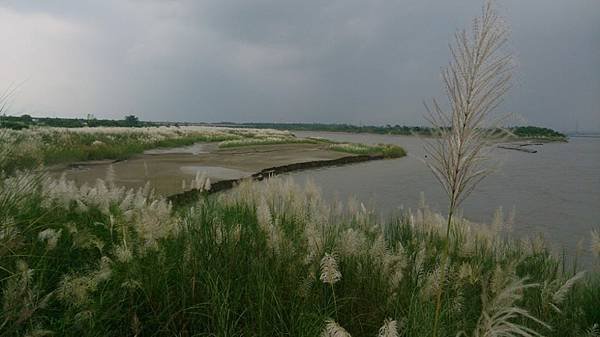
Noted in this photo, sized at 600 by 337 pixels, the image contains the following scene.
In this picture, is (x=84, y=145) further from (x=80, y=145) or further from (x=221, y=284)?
(x=221, y=284)

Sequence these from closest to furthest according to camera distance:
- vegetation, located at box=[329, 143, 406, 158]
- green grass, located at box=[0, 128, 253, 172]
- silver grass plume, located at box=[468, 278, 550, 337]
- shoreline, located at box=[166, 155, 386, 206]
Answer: silver grass plume, located at box=[468, 278, 550, 337], green grass, located at box=[0, 128, 253, 172], shoreline, located at box=[166, 155, 386, 206], vegetation, located at box=[329, 143, 406, 158]

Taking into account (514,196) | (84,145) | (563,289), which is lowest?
(514,196)

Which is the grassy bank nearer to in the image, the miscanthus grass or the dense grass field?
the dense grass field

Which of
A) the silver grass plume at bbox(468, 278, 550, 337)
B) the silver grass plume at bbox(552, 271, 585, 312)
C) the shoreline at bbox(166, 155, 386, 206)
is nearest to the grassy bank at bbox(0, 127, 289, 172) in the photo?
the shoreline at bbox(166, 155, 386, 206)

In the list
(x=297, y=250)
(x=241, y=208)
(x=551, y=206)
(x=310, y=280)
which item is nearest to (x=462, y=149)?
(x=310, y=280)

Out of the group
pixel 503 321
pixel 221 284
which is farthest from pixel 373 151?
pixel 503 321

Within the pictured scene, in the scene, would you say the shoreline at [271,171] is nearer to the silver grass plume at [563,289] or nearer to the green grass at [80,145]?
the green grass at [80,145]

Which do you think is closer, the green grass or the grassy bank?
the grassy bank

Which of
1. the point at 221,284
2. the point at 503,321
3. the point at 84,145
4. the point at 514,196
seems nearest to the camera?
the point at 503,321

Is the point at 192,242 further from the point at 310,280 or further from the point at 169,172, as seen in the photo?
the point at 169,172

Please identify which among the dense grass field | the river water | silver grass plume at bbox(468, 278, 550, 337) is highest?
silver grass plume at bbox(468, 278, 550, 337)

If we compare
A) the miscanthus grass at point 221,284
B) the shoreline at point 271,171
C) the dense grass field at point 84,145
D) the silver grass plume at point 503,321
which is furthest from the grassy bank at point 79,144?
the silver grass plume at point 503,321

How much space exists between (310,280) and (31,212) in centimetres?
234

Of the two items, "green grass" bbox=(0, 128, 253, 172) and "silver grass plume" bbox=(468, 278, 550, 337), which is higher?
"silver grass plume" bbox=(468, 278, 550, 337)
